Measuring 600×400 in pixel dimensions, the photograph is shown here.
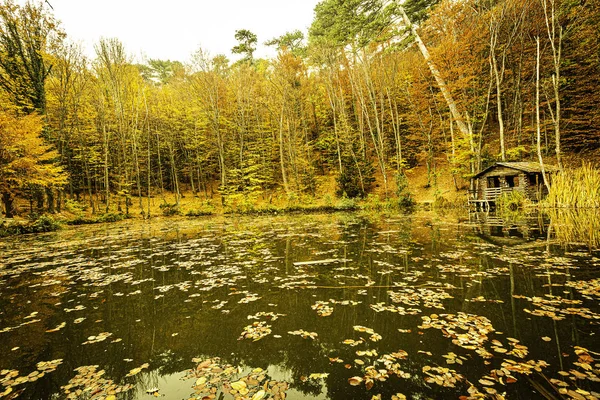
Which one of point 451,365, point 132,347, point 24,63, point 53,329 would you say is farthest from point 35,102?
point 451,365

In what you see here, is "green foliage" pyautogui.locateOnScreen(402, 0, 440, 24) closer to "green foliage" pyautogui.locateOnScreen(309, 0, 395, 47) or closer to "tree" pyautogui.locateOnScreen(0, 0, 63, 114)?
"green foliage" pyautogui.locateOnScreen(309, 0, 395, 47)

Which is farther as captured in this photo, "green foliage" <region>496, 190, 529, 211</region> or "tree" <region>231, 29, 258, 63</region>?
"tree" <region>231, 29, 258, 63</region>

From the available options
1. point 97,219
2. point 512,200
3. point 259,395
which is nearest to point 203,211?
point 97,219

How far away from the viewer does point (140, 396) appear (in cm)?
266

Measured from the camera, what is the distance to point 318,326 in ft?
12.5

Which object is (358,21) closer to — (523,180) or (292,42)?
(292,42)

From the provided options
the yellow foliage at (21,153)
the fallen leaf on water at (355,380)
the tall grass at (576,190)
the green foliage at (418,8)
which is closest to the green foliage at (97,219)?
the yellow foliage at (21,153)

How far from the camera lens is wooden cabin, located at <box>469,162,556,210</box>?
59.1 ft

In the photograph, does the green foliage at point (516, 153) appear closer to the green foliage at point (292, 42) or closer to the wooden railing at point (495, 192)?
the wooden railing at point (495, 192)

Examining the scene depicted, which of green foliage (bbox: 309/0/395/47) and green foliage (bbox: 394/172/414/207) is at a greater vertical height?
green foliage (bbox: 309/0/395/47)

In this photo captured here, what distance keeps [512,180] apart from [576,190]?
27.3 feet

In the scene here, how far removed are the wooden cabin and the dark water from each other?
45.6ft

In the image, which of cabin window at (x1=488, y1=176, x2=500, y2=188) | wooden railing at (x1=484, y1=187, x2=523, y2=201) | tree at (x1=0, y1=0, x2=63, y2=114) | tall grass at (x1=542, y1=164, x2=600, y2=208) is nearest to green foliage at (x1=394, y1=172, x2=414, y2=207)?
wooden railing at (x1=484, y1=187, x2=523, y2=201)

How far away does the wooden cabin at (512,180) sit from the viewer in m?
18.0
